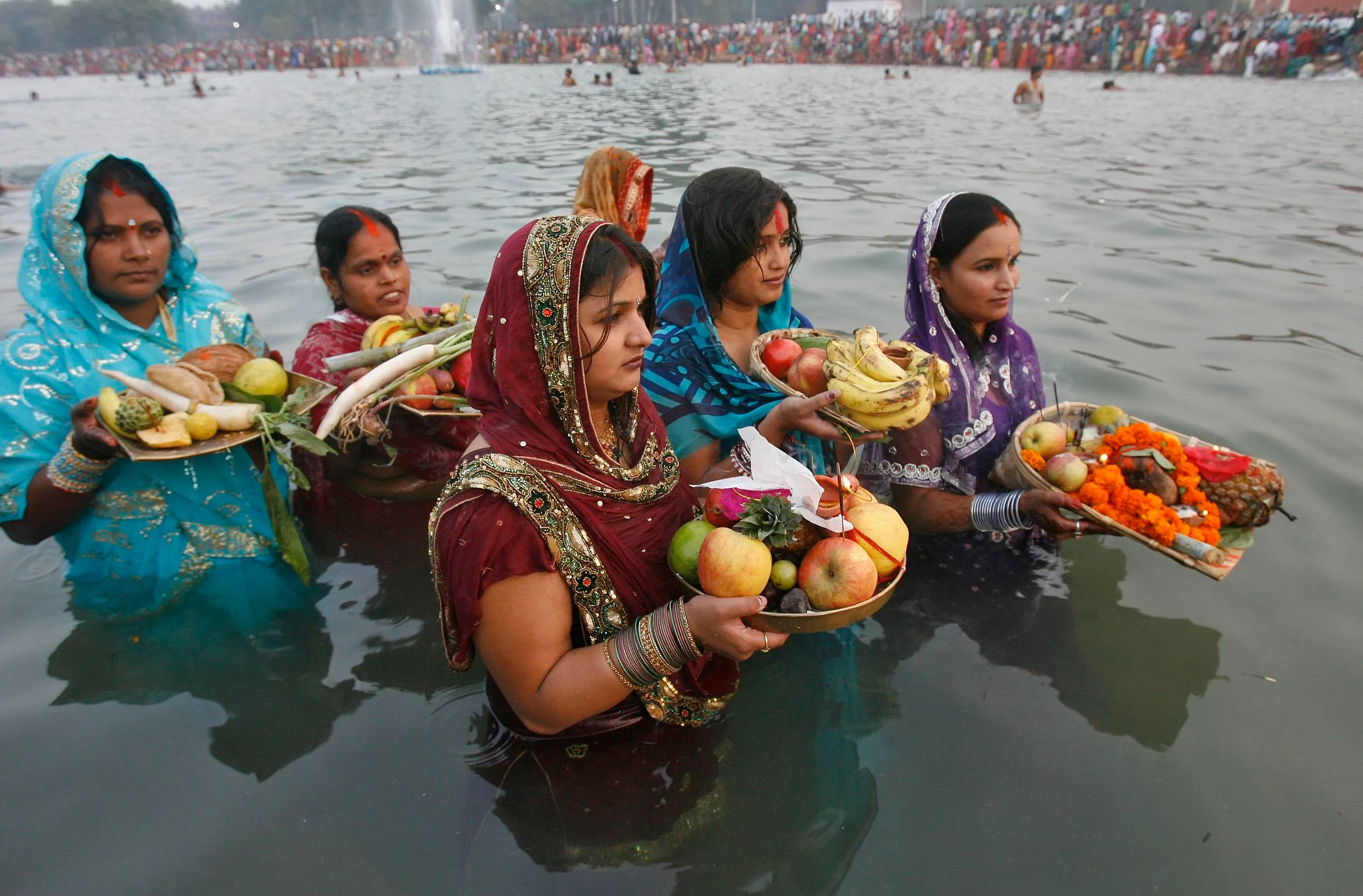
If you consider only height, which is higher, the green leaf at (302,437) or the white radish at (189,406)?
the white radish at (189,406)

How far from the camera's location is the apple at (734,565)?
1.91m

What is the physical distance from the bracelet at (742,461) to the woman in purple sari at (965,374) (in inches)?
28.8

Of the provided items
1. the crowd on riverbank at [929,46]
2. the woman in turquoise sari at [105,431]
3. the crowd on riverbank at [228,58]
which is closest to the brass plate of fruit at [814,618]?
the woman in turquoise sari at [105,431]

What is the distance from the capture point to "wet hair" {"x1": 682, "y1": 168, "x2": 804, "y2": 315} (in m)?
3.04

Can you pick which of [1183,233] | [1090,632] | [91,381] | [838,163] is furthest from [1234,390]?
[838,163]

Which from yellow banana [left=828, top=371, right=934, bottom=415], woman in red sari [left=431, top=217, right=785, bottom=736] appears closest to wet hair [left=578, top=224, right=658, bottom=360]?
woman in red sari [left=431, top=217, right=785, bottom=736]

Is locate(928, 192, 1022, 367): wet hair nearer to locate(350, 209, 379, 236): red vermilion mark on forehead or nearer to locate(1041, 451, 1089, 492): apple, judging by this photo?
locate(1041, 451, 1089, 492): apple

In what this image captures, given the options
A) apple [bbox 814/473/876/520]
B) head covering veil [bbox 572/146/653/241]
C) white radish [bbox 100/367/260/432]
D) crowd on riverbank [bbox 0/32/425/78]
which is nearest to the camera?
apple [bbox 814/473/876/520]

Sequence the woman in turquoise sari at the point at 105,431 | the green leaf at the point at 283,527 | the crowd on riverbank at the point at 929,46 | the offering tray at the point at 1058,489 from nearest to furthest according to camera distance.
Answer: the offering tray at the point at 1058,489, the woman in turquoise sari at the point at 105,431, the green leaf at the point at 283,527, the crowd on riverbank at the point at 929,46

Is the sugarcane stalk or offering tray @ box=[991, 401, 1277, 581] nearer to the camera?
offering tray @ box=[991, 401, 1277, 581]

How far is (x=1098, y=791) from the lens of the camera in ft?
9.34

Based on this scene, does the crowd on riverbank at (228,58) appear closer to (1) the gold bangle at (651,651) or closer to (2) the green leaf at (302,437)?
(2) the green leaf at (302,437)

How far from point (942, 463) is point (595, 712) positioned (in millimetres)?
1972

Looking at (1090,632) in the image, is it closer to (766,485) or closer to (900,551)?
(900,551)
